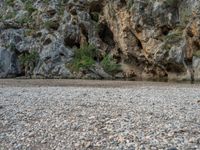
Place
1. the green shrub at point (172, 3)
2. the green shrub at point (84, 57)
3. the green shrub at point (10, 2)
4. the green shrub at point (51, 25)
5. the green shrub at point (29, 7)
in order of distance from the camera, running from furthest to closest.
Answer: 1. the green shrub at point (10, 2)
2. the green shrub at point (29, 7)
3. the green shrub at point (51, 25)
4. the green shrub at point (84, 57)
5. the green shrub at point (172, 3)

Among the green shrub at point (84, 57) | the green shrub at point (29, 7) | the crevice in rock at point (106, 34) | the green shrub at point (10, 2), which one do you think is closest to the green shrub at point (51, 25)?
the green shrub at point (84, 57)

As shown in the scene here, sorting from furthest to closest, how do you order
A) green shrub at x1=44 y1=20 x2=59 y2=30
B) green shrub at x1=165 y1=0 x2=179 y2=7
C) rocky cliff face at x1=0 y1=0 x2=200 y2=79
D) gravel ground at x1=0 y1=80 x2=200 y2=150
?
green shrub at x1=44 y1=20 x2=59 y2=30 < green shrub at x1=165 y1=0 x2=179 y2=7 < rocky cliff face at x1=0 y1=0 x2=200 y2=79 < gravel ground at x1=0 y1=80 x2=200 y2=150

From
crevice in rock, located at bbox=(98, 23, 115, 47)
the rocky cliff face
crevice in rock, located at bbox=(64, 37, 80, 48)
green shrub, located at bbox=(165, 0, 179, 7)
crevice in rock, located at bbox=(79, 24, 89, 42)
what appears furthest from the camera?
crevice in rock, located at bbox=(79, 24, 89, 42)

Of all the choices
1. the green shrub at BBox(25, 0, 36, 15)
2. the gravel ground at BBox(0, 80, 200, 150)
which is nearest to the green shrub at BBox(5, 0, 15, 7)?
the green shrub at BBox(25, 0, 36, 15)

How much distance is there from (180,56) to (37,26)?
3152 cm

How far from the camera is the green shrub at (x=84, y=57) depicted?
173 feet

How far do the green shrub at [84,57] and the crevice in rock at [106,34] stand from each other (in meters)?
3.76

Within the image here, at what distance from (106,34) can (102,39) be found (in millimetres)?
1208

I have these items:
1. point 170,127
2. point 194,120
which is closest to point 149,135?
point 170,127

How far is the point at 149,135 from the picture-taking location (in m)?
10.2

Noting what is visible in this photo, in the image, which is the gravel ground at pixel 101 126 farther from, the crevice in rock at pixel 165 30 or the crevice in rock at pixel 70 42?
the crevice in rock at pixel 70 42

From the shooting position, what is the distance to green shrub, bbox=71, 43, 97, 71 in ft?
173

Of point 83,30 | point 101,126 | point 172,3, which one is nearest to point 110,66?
point 83,30

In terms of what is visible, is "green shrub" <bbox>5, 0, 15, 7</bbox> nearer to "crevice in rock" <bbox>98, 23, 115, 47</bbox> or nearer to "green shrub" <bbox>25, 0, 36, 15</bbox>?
"green shrub" <bbox>25, 0, 36, 15</bbox>
